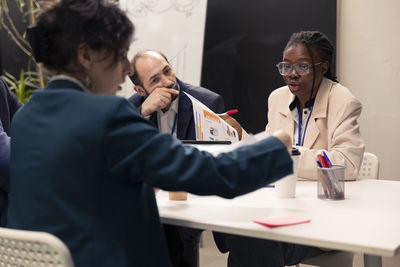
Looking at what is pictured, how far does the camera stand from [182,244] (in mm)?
1891

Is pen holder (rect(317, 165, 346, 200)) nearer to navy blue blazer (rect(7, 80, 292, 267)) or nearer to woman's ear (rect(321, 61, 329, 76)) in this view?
navy blue blazer (rect(7, 80, 292, 267))

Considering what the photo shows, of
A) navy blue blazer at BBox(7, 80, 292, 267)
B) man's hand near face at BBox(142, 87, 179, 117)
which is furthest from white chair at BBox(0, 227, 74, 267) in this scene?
man's hand near face at BBox(142, 87, 179, 117)

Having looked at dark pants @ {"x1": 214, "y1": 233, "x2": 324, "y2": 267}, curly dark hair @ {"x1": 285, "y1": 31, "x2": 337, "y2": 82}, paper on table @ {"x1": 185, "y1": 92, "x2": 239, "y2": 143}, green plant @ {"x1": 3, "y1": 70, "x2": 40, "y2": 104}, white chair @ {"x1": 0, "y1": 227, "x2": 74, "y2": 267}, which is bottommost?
dark pants @ {"x1": 214, "y1": 233, "x2": 324, "y2": 267}

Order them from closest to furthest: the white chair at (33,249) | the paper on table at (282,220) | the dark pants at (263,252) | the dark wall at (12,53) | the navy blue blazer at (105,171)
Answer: the white chair at (33,249) < the navy blue blazer at (105,171) < the paper on table at (282,220) < the dark pants at (263,252) < the dark wall at (12,53)

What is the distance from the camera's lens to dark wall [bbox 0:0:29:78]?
5.39 meters

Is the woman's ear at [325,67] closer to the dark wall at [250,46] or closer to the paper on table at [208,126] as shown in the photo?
the paper on table at [208,126]

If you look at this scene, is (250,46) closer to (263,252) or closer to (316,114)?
(316,114)

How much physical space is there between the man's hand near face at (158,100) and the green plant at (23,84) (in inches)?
107

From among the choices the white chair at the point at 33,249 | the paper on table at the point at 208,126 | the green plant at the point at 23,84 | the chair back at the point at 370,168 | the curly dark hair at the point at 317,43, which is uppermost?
the curly dark hair at the point at 317,43

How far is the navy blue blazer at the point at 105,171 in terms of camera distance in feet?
3.84

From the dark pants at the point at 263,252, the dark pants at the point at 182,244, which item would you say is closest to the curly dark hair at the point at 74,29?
the dark pants at the point at 182,244

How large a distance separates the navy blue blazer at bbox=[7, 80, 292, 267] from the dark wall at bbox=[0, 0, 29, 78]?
4435 millimetres

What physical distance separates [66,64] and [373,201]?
1075 mm

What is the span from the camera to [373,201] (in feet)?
5.52
